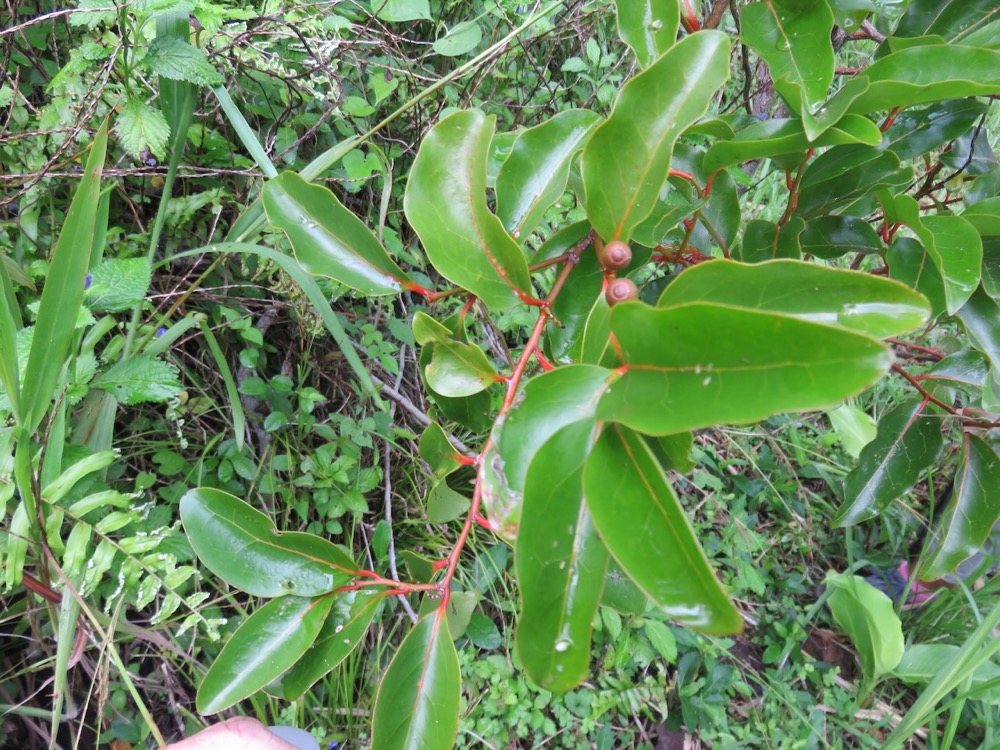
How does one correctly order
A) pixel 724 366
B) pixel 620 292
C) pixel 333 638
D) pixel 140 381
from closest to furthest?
pixel 724 366 < pixel 620 292 < pixel 333 638 < pixel 140 381

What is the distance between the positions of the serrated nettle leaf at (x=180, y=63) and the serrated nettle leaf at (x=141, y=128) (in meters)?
0.06

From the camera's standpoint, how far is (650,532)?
0.31 metres

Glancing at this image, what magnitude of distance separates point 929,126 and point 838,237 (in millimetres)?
127

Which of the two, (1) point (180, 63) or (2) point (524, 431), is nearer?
(2) point (524, 431)

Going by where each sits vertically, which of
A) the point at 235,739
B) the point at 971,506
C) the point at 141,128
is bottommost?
the point at 971,506

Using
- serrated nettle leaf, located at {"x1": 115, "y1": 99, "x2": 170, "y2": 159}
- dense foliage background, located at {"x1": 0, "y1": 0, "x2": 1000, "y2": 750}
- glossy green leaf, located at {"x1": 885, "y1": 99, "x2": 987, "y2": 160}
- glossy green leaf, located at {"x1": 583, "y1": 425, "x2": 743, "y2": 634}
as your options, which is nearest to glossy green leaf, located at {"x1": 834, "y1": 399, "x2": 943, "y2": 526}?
dense foliage background, located at {"x1": 0, "y1": 0, "x2": 1000, "y2": 750}

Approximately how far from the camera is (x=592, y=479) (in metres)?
0.31

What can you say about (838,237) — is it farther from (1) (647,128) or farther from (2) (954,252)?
(1) (647,128)

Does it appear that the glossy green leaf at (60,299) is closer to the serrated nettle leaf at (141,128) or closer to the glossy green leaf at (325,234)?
the serrated nettle leaf at (141,128)

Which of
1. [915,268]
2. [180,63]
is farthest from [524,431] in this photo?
[180,63]

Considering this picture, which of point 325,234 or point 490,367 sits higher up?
point 325,234

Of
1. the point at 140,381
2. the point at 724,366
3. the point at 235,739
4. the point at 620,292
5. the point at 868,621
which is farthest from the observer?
the point at 868,621

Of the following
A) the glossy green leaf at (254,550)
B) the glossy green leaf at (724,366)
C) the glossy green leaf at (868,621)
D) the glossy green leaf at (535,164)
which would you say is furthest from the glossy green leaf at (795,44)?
the glossy green leaf at (868,621)

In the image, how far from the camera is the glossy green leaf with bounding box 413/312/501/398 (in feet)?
1.61
